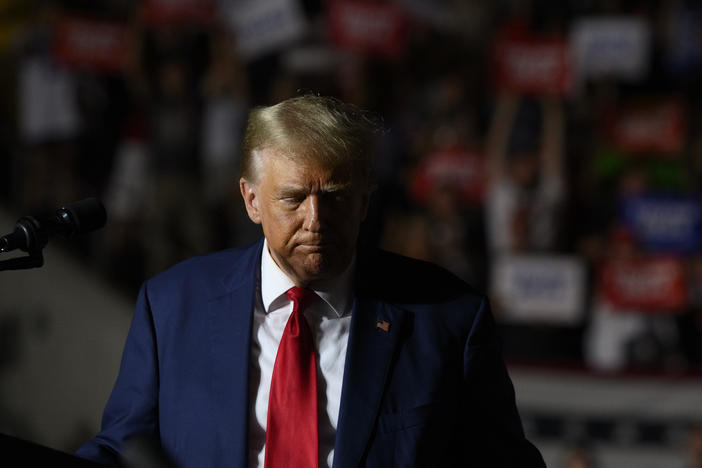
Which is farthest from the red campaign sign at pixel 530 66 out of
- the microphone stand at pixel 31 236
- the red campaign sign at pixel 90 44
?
the microphone stand at pixel 31 236

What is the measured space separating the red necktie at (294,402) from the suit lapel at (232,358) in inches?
1.9

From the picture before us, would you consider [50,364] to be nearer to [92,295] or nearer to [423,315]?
[92,295]

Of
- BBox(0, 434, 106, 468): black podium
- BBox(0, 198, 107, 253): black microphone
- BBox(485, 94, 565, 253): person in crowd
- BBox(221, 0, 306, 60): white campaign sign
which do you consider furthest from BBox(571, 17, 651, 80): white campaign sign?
BBox(0, 434, 106, 468): black podium

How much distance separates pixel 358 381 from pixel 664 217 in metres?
4.88

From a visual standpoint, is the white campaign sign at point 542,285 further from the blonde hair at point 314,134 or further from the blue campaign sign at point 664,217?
the blonde hair at point 314,134

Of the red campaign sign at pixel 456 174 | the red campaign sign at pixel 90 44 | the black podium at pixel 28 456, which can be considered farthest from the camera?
the red campaign sign at pixel 90 44

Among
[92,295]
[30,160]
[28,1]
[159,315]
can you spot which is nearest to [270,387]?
[159,315]

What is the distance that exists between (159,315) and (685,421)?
461 cm

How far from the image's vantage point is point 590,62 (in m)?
6.97

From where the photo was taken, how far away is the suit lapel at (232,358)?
1601 millimetres

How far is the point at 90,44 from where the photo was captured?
655 cm

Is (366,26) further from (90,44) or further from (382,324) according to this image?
(382,324)

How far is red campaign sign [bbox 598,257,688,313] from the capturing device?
19.7 ft

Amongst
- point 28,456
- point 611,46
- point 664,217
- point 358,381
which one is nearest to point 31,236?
point 28,456
